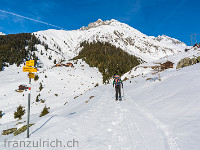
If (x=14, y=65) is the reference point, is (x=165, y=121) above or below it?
below

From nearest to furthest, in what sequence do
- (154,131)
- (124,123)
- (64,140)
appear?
(64,140)
(154,131)
(124,123)

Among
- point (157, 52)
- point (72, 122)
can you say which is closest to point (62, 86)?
point (72, 122)

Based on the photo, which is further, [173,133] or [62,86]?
[62,86]

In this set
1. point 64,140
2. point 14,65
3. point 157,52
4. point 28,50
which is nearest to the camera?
point 64,140

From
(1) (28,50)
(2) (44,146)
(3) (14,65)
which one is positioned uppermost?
(1) (28,50)

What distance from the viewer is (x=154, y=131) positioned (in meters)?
4.74

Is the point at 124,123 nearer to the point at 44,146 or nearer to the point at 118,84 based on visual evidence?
the point at 44,146

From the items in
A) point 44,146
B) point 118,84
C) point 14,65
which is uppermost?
Answer: point 14,65

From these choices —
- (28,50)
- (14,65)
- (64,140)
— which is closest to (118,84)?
(64,140)

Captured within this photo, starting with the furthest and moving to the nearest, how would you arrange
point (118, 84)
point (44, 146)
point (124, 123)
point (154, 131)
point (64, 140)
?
point (118, 84), point (124, 123), point (154, 131), point (64, 140), point (44, 146)

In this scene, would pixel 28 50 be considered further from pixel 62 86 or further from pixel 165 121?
pixel 165 121

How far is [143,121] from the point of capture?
590 cm

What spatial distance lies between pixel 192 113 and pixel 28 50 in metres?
149

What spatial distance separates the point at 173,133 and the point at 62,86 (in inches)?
1819
